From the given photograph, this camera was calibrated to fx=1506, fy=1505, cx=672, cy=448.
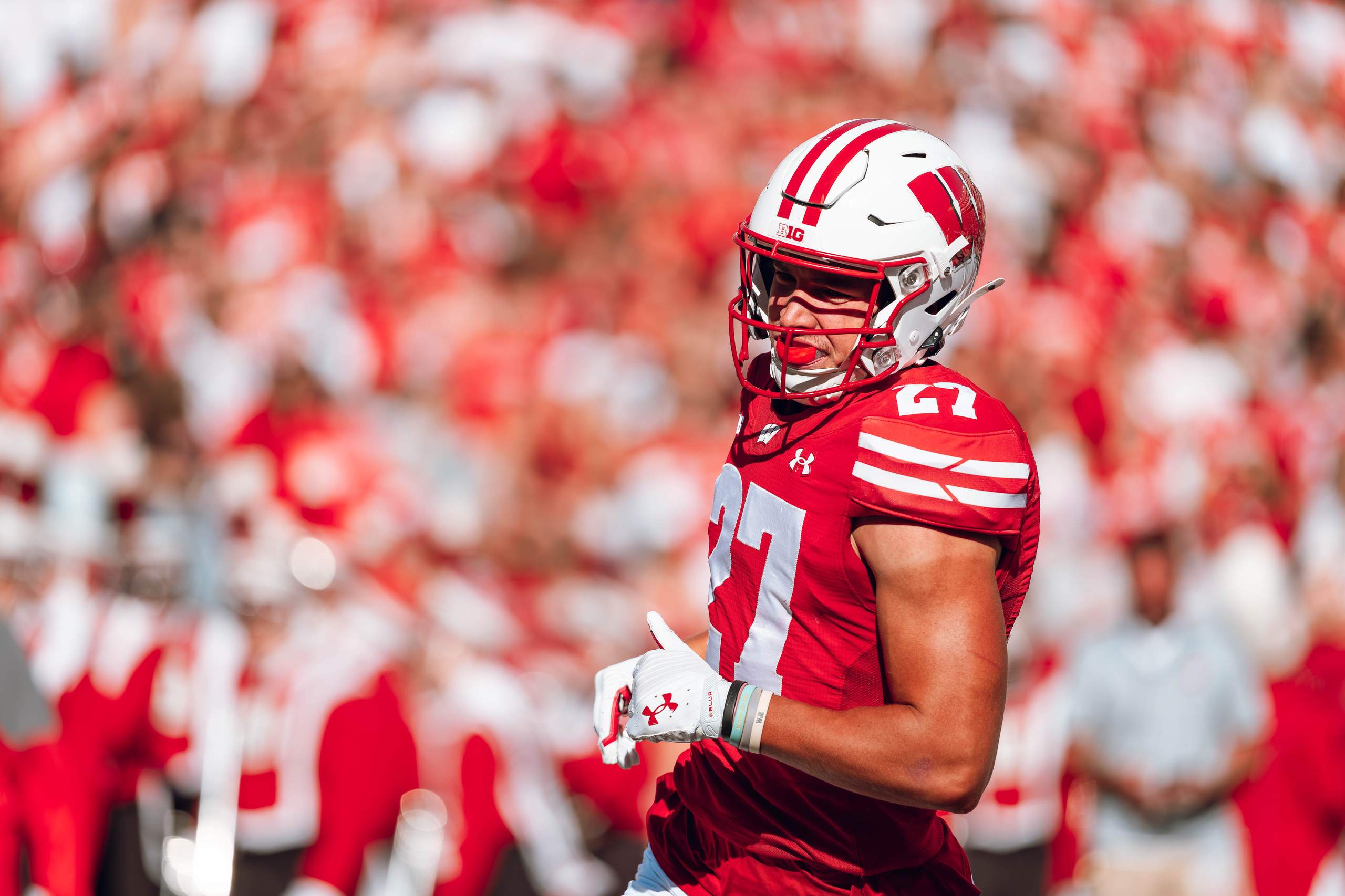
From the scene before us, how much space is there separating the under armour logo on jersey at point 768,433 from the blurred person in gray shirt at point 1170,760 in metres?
3.54

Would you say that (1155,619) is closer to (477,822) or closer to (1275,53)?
(477,822)

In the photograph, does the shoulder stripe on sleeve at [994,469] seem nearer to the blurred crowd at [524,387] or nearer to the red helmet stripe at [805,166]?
the red helmet stripe at [805,166]

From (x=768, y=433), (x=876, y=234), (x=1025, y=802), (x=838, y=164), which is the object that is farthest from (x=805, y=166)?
(x=1025, y=802)

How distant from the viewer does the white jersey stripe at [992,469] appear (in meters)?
2.08

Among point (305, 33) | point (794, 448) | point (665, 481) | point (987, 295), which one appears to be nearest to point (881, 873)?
point (794, 448)

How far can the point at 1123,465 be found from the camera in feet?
27.3

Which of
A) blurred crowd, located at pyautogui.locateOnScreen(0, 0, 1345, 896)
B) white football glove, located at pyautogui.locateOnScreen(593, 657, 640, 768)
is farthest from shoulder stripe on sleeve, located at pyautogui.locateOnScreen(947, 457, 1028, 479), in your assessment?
blurred crowd, located at pyautogui.locateOnScreen(0, 0, 1345, 896)

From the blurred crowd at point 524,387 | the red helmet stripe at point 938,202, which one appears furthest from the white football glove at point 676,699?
the blurred crowd at point 524,387

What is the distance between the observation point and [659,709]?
220 cm

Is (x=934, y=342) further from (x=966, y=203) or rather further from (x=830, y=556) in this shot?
(x=830, y=556)

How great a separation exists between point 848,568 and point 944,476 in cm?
A: 21

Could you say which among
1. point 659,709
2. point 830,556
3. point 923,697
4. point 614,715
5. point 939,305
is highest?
point 939,305

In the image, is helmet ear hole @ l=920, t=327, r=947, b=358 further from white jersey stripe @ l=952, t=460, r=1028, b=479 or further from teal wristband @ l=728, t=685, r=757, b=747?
teal wristband @ l=728, t=685, r=757, b=747

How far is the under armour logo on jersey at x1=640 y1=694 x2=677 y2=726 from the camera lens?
2191 mm
